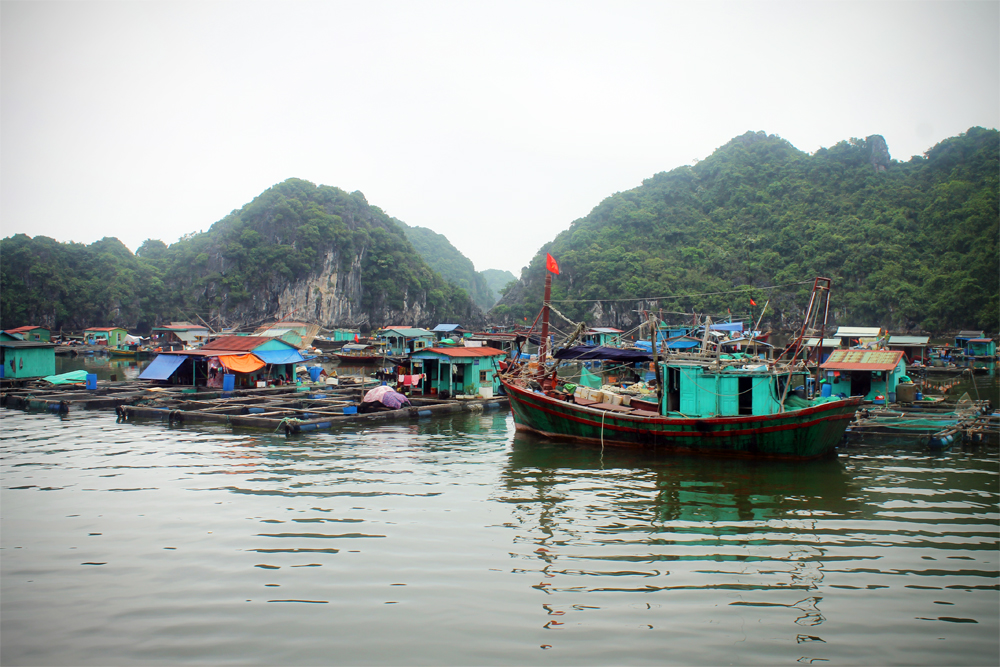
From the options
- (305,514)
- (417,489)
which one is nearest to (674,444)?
(417,489)

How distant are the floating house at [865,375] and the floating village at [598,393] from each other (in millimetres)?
64

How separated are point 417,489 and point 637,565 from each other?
513 centimetres

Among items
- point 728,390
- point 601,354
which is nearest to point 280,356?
point 601,354

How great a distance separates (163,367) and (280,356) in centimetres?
561

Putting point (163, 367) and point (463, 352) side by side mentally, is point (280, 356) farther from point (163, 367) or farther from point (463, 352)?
point (463, 352)

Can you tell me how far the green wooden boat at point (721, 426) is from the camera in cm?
1381

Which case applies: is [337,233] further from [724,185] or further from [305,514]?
[305,514]

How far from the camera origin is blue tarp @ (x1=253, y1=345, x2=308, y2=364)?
27047 millimetres

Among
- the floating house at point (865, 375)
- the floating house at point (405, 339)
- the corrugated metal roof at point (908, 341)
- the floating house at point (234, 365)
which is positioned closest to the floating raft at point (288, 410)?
the floating house at point (234, 365)

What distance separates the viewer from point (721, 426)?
14406 mm

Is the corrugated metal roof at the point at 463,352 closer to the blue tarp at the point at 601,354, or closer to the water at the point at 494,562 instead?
the blue tarp at the point at 601,354

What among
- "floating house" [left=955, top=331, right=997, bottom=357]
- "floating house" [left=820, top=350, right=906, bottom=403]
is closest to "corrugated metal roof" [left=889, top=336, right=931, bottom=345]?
"floating house" [left=955, top=331, right=997, bottom=357]

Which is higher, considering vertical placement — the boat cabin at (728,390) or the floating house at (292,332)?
the floating house at (292,332)

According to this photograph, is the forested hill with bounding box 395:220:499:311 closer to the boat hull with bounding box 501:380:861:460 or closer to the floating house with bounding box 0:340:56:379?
the floating house with bounding box 0:340:56:379
